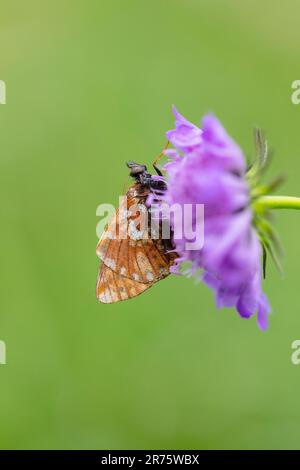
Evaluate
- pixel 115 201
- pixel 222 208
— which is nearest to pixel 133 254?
pixel 222 208

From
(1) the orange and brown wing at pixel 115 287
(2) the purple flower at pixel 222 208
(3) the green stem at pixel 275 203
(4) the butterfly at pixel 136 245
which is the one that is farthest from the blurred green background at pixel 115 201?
(3) the green stem at pixel 275 203

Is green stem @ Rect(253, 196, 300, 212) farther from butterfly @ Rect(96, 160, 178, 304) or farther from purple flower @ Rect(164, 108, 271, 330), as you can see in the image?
butterfly @ Rect(96, 160, 178, 304)

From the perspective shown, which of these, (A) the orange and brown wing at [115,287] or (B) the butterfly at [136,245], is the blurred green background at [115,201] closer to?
(A) the orange and brown wing at [115,287]

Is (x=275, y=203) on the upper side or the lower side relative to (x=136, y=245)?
lower

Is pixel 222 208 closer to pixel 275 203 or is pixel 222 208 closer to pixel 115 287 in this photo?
pixel 275 203
